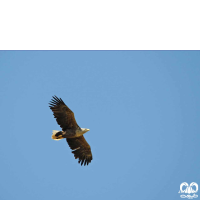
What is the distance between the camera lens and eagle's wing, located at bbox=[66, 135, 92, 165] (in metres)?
16.0

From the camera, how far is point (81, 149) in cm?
1636

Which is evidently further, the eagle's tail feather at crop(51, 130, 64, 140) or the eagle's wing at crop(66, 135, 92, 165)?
the eagle's wing at crop(66, 135, 92, 165)

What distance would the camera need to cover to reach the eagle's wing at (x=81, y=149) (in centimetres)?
1599

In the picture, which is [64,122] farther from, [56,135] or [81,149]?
[81,149]

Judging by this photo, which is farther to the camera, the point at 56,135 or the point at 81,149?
the point at 81,149

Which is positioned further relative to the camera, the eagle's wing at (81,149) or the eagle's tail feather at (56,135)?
the eagle's wing at (81,149)
